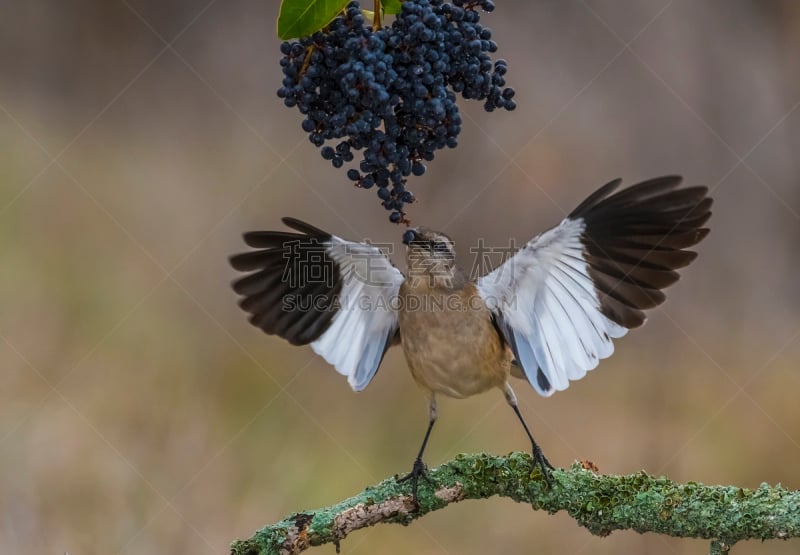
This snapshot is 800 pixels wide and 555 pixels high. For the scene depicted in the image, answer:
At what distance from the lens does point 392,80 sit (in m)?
1.04

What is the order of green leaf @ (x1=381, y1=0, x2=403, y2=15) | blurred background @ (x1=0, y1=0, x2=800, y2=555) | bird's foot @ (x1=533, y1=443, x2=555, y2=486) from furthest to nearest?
blurred background @ (x1=0, y1=0, x2=800, y2=555) < bird's foot @ (x1=533, y1=443, x2=555, y2=486) < green leaf @ (x1=381, y1=0, x2=403, y2=15)

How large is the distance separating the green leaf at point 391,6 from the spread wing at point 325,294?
725 mm

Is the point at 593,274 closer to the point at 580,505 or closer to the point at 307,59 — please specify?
the point at 580,505

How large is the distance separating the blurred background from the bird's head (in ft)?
3.71

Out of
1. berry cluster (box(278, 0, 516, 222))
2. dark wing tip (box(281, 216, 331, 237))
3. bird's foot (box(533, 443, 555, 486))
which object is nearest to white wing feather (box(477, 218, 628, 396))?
bird's foot (box(533, 443, 555, 486))

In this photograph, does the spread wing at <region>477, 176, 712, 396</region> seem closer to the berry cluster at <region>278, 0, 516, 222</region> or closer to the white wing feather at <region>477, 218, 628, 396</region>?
the white wing feather at <region>477, 218, 628, 396</region>

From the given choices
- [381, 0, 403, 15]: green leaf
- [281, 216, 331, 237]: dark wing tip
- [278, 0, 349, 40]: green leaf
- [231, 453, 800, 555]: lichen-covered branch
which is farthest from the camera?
[281, 216, 331, 237]: dark wing tip

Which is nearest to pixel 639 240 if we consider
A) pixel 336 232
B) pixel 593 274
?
pixel 593 274

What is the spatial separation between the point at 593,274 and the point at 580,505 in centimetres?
47

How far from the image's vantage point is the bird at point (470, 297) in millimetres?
1580

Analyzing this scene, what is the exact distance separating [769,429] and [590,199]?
1750 millimetres

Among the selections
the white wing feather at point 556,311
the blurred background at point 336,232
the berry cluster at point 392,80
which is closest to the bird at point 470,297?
the white wing feather at point 556,311

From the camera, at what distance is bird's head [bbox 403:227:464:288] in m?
1.77

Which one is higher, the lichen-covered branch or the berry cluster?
the berry cluster
